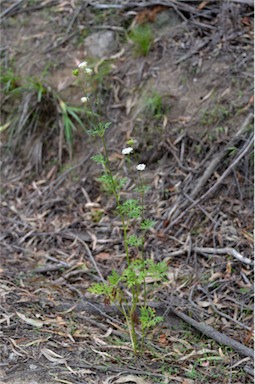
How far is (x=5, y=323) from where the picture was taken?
3.11 meters

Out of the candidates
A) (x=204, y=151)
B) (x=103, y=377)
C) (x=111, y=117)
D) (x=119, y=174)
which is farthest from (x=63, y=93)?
(x=103, y=377)

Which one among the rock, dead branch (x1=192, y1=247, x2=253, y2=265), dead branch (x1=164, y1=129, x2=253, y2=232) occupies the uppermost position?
the rock

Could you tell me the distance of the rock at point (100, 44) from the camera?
555 cm

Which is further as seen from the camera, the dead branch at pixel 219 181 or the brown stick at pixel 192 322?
the dead branch at pixel 219 181

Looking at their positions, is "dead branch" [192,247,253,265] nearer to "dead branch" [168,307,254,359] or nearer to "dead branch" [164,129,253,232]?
"dead branch" [164,129,253,232]

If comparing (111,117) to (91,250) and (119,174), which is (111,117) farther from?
(91,250)

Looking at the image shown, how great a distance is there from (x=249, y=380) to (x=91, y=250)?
1647 mm

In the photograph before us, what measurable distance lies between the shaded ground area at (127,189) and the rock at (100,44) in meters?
0.02

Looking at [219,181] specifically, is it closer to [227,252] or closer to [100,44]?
[227,252]

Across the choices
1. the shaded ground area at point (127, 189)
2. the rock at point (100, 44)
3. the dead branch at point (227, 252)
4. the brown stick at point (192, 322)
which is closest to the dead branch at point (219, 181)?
the shaded ground area at point (127, 189)

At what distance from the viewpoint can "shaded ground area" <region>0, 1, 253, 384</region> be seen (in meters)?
3.10

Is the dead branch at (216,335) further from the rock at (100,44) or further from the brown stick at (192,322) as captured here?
the rock at (100,44)

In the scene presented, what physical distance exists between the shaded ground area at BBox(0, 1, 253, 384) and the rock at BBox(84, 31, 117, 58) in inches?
1.0

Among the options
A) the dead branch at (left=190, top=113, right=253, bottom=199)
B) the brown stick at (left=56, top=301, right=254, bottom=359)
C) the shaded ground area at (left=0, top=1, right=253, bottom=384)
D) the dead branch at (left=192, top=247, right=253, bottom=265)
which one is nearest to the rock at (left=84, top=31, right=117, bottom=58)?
the shaded ground area at (left=0, top=1, right=253, bottom=384)
